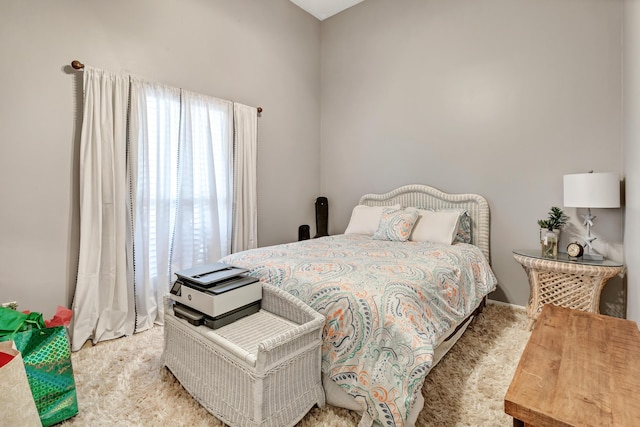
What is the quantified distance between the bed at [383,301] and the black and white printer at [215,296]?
16cm

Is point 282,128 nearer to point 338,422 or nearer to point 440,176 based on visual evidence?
point 440,176

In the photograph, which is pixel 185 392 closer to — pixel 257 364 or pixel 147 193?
pixel 257 364

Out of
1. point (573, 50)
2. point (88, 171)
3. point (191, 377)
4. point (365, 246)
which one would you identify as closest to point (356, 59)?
point (573, 50)

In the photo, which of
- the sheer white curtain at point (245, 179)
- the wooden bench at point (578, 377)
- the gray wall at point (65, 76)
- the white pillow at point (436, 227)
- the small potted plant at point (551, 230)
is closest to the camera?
the wooden bench at point (578, 377)

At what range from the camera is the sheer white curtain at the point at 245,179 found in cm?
314

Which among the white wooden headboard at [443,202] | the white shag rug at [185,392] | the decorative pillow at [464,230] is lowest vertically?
the white shag rug at [185,392]

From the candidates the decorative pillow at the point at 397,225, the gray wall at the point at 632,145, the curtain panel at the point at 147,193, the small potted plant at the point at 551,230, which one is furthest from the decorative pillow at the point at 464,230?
the curtain panel at the point at 147,193

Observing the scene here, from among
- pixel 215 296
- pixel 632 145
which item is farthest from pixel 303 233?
pixel 632 145

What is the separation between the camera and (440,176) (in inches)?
128

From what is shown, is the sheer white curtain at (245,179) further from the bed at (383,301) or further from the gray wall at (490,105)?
the gray wall at (490,105)

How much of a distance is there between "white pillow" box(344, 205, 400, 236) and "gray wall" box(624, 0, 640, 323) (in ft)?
5.66

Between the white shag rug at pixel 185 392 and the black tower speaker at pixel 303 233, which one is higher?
the black tower speaker at pixel 303 233

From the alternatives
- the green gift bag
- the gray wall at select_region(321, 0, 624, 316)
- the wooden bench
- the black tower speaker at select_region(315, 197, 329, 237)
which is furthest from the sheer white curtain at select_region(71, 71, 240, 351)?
the wooden bench

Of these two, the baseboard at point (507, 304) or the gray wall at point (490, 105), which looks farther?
the baseboard at point (507, 304)
